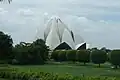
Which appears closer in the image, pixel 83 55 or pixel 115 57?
pixel 115 57

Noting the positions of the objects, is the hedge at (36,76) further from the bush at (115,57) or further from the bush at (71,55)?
the bush at (71,55)

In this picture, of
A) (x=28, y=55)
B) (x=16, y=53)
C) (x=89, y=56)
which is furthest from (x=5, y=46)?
(x=89, y=56)

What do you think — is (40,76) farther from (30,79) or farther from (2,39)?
(2,39)

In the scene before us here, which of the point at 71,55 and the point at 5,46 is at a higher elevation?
the point at 5,46

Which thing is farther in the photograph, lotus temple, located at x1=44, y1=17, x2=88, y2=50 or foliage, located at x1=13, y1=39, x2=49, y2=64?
lotus temple, located at x1=44, y1=17, x2=88, y2=50

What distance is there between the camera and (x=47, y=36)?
7831 cm

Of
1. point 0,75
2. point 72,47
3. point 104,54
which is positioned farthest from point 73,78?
point 72,47

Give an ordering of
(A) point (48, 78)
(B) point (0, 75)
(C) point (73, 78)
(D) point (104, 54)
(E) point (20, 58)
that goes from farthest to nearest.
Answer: (E) point (20, 58), (D) point (104, 54), (B) point (0, 75), (A) point (48, 78), (C) point (73, 78)

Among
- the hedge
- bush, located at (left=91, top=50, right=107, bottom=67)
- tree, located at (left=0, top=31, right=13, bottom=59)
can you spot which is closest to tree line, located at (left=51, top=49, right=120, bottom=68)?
bush, located at (left=91, top=50, right=107, bottom=67)

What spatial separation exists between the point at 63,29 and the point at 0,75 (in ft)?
174

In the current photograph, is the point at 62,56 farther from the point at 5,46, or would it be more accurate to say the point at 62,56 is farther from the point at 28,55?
the point at 5,46

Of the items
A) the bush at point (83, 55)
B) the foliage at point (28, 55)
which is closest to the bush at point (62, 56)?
the foliage at point (28, 55)

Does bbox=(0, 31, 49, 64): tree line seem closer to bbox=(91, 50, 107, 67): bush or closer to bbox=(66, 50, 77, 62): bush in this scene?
bbox=(66, 50, 77, 62): bush

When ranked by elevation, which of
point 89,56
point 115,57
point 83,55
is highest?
point 83,55
